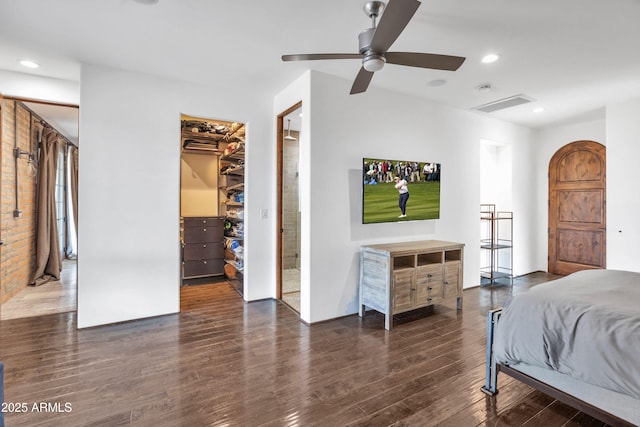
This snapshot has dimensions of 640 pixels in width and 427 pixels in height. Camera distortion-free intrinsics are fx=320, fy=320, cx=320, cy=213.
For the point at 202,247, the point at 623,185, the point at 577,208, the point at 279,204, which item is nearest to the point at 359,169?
the point at 279,204

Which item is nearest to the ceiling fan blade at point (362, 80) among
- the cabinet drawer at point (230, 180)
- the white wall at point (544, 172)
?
the cabinet drawer at point (230, 180)

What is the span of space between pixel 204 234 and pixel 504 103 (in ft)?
15.6

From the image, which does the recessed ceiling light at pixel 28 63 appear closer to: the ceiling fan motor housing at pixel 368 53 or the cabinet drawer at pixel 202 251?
the cabinet drawer at pixel 202 251

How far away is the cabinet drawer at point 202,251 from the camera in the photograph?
16.3 ft

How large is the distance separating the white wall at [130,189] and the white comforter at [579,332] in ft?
10.7

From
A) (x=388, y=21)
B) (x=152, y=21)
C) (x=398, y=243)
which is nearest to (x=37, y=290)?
(x=152, y=21)

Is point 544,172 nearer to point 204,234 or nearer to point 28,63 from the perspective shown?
point 204,234

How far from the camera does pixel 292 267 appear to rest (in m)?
5.81

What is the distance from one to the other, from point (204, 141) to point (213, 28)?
3141 mm

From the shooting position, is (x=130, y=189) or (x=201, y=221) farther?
(x=201, y=221)

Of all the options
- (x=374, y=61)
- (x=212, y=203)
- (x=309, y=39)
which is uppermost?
(x=309, y=39)

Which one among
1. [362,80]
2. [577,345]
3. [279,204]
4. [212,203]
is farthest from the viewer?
[212,203]

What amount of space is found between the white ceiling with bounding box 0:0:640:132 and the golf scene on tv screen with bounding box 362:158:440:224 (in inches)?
37.3

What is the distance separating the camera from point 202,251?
5.07 metres
